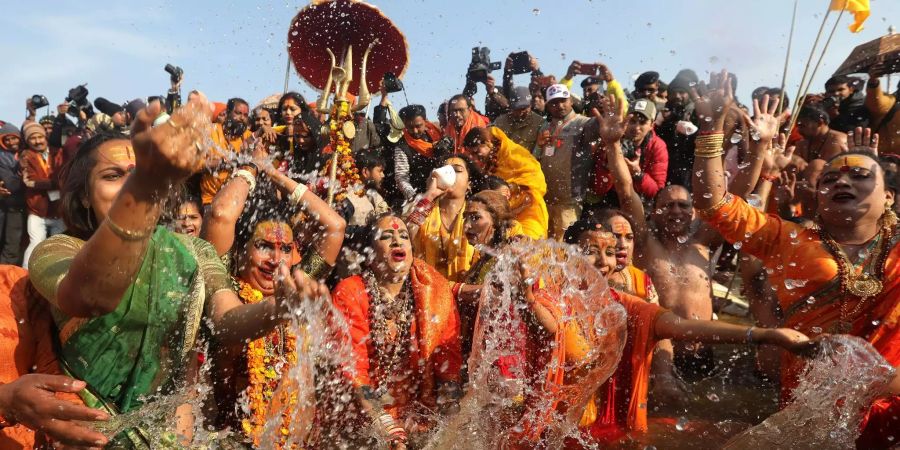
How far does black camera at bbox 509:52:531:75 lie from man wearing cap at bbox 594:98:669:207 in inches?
85.9

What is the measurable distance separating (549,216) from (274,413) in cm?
298

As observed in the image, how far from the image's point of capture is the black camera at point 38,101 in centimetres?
947

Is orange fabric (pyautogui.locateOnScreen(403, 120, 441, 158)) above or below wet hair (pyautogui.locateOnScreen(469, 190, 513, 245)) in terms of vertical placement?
above

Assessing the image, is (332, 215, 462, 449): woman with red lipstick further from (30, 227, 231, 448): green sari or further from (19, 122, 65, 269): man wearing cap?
(19, 122, 65, 269): man wearing cap

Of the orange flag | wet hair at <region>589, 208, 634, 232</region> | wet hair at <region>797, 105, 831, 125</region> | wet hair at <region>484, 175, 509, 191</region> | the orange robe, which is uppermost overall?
the orange flag

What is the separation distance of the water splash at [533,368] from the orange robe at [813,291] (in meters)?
0.74

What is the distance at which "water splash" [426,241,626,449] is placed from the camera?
3.46 m

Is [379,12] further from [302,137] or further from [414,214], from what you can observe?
[414,214]

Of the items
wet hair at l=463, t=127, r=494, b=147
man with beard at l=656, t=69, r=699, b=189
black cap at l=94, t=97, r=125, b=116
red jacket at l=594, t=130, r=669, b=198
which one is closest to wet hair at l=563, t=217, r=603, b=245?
red jacket at l=594, t=130, r=669, b=198

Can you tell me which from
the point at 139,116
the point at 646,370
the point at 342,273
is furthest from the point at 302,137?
the point at 139,116

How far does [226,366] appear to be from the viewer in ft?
10.7

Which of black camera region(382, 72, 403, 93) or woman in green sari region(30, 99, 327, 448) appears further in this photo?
black camera region(382, 72, 403, 93)

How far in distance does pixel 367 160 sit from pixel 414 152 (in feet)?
2.23

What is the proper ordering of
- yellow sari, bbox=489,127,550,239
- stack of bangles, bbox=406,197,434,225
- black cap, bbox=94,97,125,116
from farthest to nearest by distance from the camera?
1. black cap, bbox=94,97,125,116
2. yellow sari, bbox=489,127,550,239
3. stack of bangles, bbox=406,197,434,225
